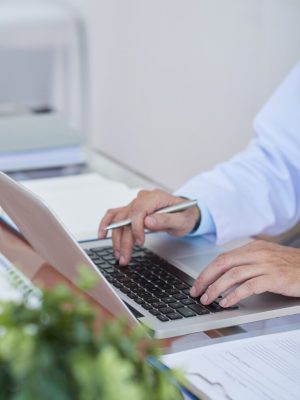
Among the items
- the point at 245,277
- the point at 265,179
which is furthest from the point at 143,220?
the point at 265,179

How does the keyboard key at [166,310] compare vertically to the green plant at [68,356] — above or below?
below

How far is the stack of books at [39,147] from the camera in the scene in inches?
70.2

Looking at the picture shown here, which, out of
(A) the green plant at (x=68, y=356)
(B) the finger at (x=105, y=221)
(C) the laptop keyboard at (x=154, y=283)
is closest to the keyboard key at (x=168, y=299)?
(C) the laptop keyboard at (x=154, y=283)

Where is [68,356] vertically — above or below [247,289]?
above

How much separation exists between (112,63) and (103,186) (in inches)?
91.0

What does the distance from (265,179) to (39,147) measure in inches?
19.3

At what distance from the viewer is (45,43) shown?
3.93m

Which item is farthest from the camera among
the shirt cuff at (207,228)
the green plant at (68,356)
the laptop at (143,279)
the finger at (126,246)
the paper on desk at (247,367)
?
the shirt cuff at (207,228)

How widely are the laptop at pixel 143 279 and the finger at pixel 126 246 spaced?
1 cm

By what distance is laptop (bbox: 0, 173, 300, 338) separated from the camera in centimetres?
99

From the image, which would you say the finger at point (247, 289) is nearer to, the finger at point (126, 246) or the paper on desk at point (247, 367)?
the paper on desk at point (247, 367)

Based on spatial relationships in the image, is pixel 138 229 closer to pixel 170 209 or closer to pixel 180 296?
pixel 170 209

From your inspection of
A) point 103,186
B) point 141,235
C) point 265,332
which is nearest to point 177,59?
point 103,186

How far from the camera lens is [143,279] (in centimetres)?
119
